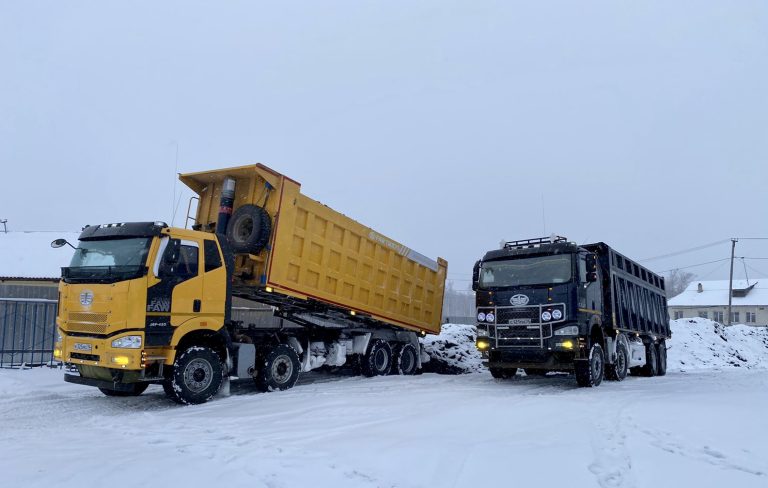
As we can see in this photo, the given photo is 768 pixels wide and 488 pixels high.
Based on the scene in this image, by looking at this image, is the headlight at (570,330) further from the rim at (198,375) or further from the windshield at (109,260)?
the windshield at (109,260)

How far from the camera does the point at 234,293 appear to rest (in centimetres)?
1144

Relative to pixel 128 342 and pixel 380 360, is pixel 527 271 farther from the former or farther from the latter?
pixel 128 342

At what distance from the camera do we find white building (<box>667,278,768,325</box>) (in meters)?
60.2

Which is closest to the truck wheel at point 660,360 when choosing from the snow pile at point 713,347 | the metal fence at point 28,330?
the snow pile at point 713,347

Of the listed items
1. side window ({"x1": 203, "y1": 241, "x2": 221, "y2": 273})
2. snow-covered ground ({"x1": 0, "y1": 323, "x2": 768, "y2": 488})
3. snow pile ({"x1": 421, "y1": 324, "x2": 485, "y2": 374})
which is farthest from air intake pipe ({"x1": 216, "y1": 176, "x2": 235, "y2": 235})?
snow pile ({"x1": 421, "y1": 324, "x2": 485, "y2": 374})

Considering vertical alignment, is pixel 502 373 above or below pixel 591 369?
below

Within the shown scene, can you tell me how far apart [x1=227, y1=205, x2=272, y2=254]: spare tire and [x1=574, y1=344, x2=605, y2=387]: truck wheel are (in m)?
6.89

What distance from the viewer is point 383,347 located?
14.4m

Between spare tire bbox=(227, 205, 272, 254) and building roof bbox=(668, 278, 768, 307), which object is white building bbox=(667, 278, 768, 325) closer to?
building roof bbox=(668, 278, 768, 307)

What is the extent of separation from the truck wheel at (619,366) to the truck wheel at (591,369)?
1.74m

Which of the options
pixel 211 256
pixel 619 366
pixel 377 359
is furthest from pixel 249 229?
pixel 619 366

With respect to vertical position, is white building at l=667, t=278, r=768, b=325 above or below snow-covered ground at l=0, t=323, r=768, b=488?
above

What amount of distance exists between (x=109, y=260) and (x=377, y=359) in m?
7.13

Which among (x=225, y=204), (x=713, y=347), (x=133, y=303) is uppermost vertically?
(x=225, y=204)
